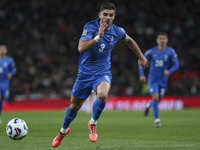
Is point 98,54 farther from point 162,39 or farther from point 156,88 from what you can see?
point 162,39

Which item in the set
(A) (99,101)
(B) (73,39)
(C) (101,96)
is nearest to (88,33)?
(C) (101,96)

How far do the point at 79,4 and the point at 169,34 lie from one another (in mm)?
6034

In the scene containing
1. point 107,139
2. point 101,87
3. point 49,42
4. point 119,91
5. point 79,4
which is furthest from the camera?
point 79,4

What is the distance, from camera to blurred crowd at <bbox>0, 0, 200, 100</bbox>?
21.2 metres

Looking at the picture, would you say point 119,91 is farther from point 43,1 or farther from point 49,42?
point 43,1

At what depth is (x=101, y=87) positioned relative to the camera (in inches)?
248

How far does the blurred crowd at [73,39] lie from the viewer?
69.5 feet

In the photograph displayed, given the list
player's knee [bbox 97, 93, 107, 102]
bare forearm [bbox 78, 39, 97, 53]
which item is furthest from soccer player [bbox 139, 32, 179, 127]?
bare forearm [bbox 78, 39, 97, 53]

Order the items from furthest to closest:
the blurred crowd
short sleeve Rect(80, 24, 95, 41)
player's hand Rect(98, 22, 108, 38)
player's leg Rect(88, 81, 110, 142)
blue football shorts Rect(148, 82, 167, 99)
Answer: the blurred crowd, blue football shorts Rect(148, 82, 167, 99), player's leg Rect(88, 81, 110, 142), short sleeve Rect(80, 24, 95, 41), player's hand Rect(98, 22, 108, 38)

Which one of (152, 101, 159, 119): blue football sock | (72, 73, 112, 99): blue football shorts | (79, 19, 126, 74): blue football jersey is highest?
(79, 19, 126, 74): blue football jersey

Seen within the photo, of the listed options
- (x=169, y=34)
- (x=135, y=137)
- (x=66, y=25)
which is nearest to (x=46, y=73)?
(x=66, y=25)

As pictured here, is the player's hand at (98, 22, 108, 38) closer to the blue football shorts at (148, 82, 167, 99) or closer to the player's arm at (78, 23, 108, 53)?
the player's arm at (78, 23, 108, 53)

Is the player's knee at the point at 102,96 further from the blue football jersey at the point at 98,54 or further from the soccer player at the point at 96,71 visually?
the blue football jersey at the point at 98,54

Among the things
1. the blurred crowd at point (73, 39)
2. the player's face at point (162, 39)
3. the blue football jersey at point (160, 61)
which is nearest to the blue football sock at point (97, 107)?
the blue football jersey at point (160, 61)
